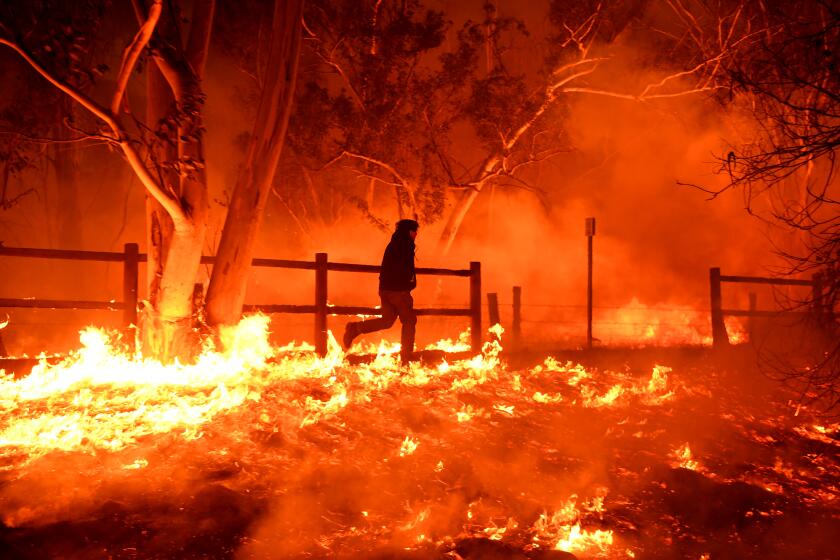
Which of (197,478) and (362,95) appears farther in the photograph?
(362,95)

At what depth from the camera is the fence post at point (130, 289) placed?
7531 mm

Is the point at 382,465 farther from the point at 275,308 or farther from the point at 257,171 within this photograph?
the point at 257,171

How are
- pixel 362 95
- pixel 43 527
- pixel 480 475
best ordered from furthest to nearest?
pixel 362 95, pixel 480 475, pixel 43 527

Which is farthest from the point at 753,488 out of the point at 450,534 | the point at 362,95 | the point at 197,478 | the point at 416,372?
the point at 362,95

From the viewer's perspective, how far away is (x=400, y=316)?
8422mm

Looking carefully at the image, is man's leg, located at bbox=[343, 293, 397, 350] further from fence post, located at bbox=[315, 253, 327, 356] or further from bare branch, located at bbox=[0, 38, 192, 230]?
bare branch, located at bbox=[0, 38, 192, 230]

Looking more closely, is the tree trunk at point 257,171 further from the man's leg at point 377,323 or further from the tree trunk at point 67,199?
the tree trunk at point 67,199

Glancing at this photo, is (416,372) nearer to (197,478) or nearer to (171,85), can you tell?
(197,478)

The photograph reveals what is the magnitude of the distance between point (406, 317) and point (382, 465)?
10.5 ft

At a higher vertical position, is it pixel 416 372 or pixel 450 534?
pixel 416 372

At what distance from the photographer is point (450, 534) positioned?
4.34 metres

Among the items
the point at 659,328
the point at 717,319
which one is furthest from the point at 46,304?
the point at 659,328

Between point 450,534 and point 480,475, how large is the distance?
103 cm

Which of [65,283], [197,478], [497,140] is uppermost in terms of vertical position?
[497,140]
